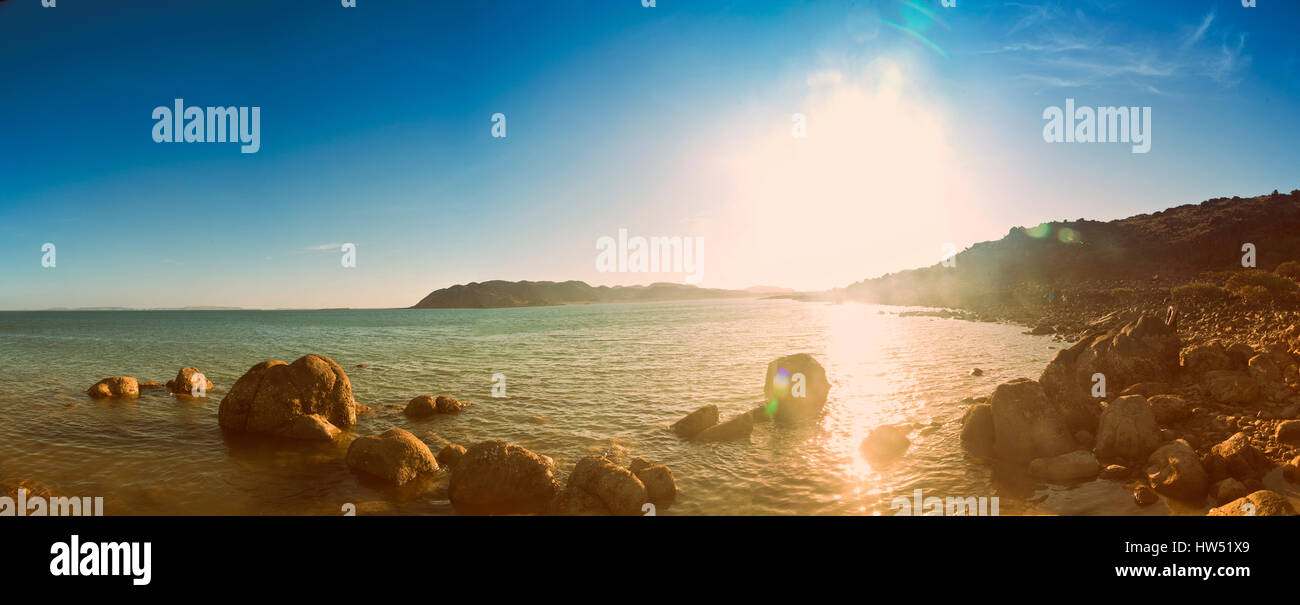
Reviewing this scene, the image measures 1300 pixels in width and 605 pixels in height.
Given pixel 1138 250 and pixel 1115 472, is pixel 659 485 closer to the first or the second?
pixel 1115 472

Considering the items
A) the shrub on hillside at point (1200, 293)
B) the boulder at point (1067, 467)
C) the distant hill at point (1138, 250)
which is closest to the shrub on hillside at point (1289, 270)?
the shrub on hillside at point (1200, 293)

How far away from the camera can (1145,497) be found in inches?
384

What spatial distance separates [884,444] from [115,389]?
34.2 meters

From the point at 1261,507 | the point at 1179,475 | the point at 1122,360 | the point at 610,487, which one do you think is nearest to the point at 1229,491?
the point at 1179,475

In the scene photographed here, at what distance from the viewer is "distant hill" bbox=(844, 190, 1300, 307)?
254 feet

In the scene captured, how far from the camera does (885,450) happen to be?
14305 millimetres

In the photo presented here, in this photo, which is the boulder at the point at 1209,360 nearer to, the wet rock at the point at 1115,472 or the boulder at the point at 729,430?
the wet rock at the point at 1115,472

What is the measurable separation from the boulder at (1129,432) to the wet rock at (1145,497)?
2059 mm

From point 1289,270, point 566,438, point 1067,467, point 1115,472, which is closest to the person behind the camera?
point 1115,472

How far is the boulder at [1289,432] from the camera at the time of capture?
1072 cm

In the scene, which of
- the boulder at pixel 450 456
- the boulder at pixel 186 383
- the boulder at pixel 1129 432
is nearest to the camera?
the boulder at pixel 1129 432
